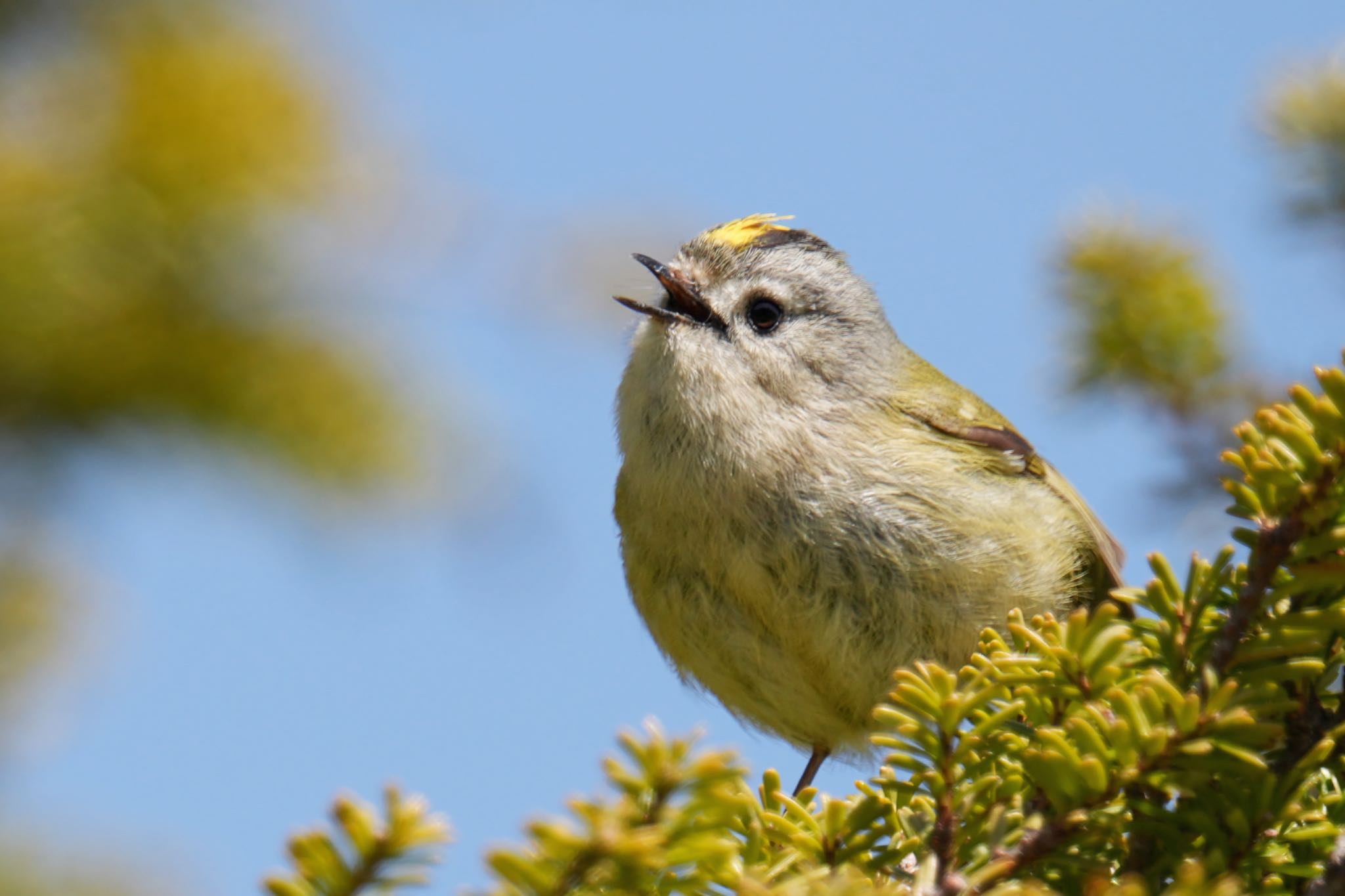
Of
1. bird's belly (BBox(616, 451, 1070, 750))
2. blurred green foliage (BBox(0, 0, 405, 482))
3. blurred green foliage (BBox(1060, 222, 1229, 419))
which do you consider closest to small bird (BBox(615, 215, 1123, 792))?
bird's belly (BBox(616, 451, 1070, 750))

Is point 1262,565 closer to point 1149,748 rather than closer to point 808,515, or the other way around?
point 1149,748

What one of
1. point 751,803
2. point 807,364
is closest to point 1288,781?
point 751,803

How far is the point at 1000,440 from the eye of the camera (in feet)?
8.03

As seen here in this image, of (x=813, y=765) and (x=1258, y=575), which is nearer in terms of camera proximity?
(x=1258, y=575)

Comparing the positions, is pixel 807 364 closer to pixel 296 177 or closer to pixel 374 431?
pixel 374 431

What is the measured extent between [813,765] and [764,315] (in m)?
0.92

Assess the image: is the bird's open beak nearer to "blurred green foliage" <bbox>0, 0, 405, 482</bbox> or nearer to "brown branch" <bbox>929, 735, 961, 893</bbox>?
"blurred green foliage" <bbox>0, 0, 405, 482</bbox>

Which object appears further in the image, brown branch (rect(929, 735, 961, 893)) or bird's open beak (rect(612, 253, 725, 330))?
bird's open beak (rect(612, 253, 725, 330))

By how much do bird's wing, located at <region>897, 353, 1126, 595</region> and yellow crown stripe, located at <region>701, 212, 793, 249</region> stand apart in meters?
0.47

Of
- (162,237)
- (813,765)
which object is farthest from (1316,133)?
(162,237)

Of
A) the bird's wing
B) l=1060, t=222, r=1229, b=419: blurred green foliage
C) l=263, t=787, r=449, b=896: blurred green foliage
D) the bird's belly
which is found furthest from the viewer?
the bird's wing

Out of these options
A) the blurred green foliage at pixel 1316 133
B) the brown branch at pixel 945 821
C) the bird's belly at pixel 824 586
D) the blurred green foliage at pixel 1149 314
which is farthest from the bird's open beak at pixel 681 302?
the brown branch at pixel 945 821

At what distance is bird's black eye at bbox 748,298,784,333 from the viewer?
258 cm

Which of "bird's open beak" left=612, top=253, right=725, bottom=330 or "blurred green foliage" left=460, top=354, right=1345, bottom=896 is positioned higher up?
"bird's open beak" left=612, top=253, right=725, bottom=330
